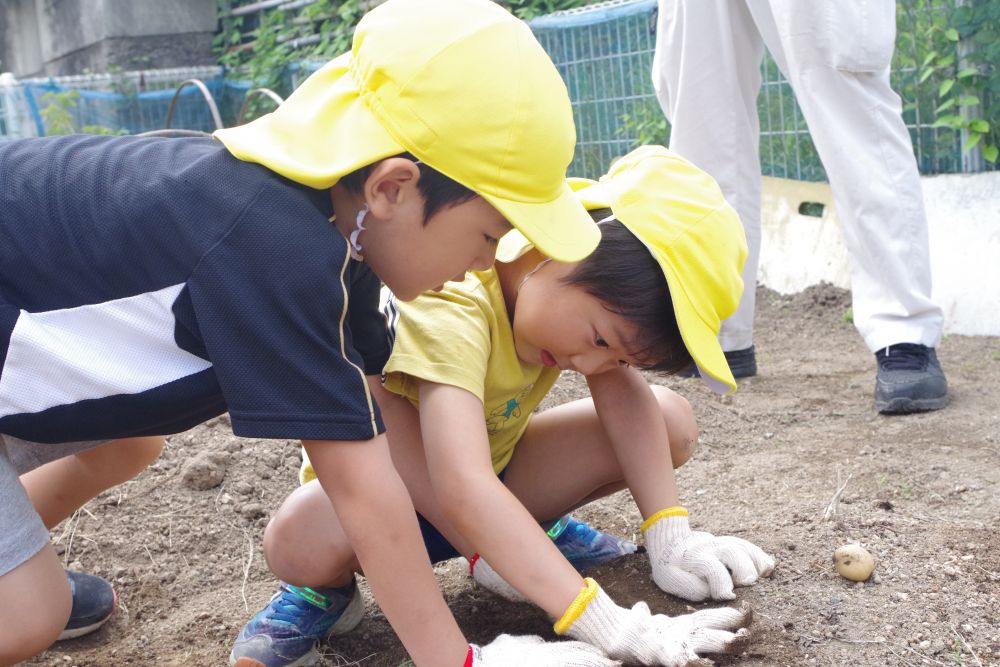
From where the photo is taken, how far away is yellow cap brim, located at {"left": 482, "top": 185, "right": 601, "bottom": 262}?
1258 mm

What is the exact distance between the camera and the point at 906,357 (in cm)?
266

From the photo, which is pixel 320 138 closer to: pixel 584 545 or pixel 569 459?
pixel 569 459

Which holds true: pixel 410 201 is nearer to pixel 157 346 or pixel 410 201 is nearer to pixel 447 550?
pixel 157 346

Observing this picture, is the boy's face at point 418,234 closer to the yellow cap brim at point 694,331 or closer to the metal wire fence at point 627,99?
the yellow cap brim at point 694,331

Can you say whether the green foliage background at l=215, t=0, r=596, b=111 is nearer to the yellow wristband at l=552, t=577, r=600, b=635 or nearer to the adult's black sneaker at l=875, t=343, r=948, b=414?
the adult's black sneaker at l=875, t=343, r=948, b=414

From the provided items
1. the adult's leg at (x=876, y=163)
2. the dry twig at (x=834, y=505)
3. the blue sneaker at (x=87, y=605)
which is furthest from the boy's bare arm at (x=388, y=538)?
the adult's leg at (x=876, y=163)

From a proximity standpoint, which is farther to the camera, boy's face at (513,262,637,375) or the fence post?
the fence post

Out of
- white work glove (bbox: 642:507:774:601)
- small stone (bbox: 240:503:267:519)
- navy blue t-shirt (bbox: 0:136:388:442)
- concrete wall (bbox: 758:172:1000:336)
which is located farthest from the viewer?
concrete wall (bbox: 758:172:1000:336)

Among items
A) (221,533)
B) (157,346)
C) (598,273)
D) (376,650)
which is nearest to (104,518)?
(221,533)

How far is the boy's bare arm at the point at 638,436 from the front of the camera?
1.75 meters

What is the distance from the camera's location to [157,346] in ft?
4.24

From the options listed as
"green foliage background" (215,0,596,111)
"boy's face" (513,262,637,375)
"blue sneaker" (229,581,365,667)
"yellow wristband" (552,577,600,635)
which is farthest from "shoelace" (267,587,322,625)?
"green foliage background" (215,0,596,111)

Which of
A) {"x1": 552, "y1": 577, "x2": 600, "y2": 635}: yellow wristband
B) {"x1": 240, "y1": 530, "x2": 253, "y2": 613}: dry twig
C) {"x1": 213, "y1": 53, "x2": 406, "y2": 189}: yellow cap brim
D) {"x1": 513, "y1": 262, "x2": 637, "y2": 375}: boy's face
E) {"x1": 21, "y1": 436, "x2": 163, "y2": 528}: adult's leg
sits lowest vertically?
{"x1": 240, "y1": 530, "x2": 253, "y2": 613}: dry twig

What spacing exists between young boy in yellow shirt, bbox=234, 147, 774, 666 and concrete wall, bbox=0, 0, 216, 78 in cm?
705
